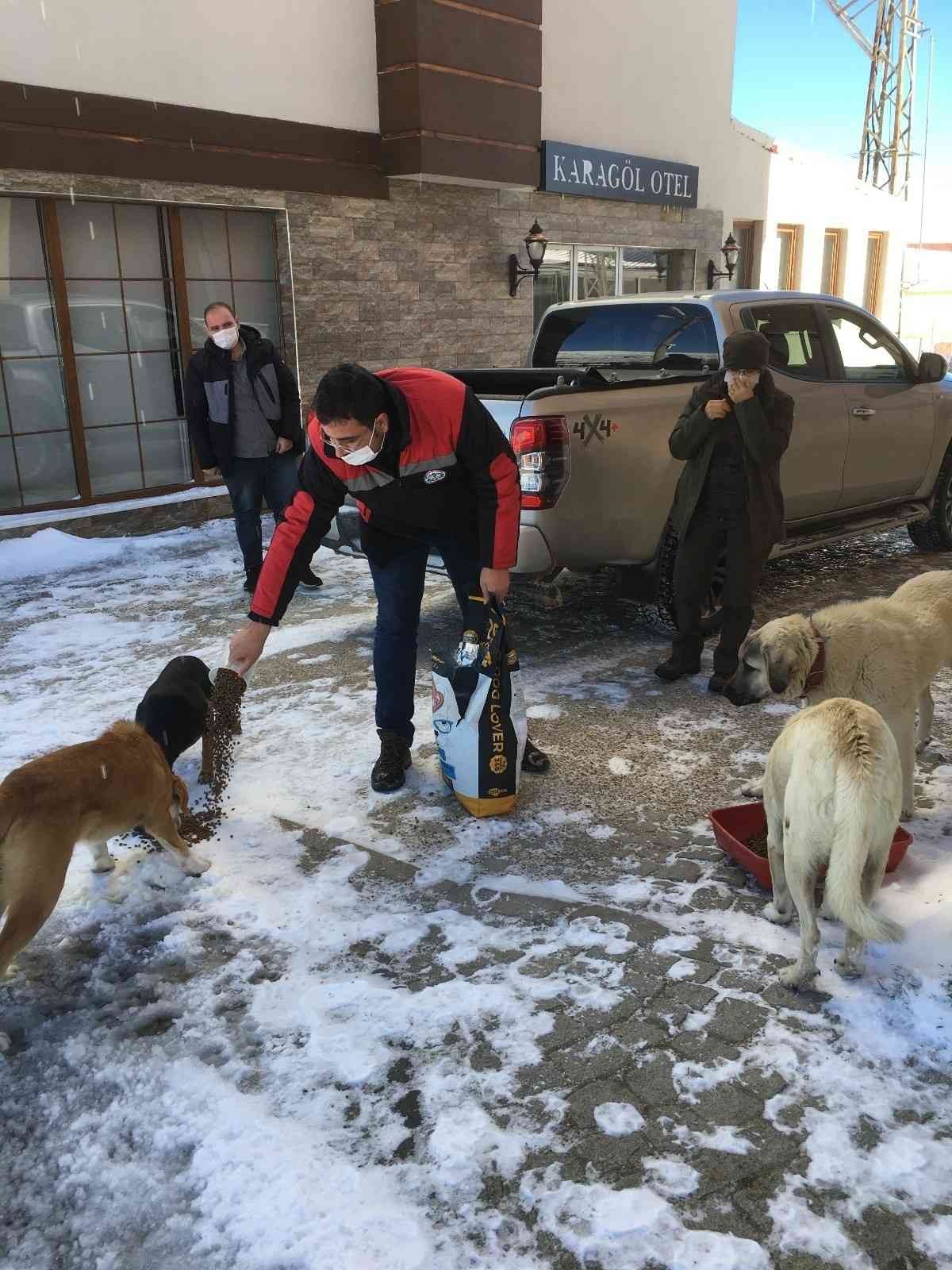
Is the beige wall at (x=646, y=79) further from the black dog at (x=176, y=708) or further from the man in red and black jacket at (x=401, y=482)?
the black dog at (x=176, y=708)

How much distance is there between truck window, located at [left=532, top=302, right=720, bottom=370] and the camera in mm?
6164

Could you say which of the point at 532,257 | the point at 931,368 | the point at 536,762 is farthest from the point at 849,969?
the point at 532,257

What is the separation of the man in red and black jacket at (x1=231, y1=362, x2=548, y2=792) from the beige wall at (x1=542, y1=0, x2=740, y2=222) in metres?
10.5

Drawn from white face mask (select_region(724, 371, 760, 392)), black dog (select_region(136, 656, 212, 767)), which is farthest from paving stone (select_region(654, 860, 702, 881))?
white face mask (select_region(724, 371, 760, 392))

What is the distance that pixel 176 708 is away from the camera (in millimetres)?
4023

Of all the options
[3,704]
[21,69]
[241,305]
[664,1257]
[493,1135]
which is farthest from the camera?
[241,305]

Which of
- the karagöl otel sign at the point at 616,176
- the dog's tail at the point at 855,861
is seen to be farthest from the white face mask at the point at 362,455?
the karagöl otel sign at the point at 616,176

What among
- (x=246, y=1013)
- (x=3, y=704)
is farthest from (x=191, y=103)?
(x=246, y=1013)

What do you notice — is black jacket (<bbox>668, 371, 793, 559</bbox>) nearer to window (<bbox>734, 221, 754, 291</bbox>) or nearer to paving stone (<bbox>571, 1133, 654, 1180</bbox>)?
paving stone (<bbox>571, 1133, 654, 1180</bbox>)

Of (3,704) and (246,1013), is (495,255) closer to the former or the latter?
(3,704)

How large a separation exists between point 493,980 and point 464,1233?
0.85m

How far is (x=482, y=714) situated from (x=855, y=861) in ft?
5.12

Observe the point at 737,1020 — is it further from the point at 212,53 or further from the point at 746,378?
the point at 212,53

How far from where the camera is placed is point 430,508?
3.74m
